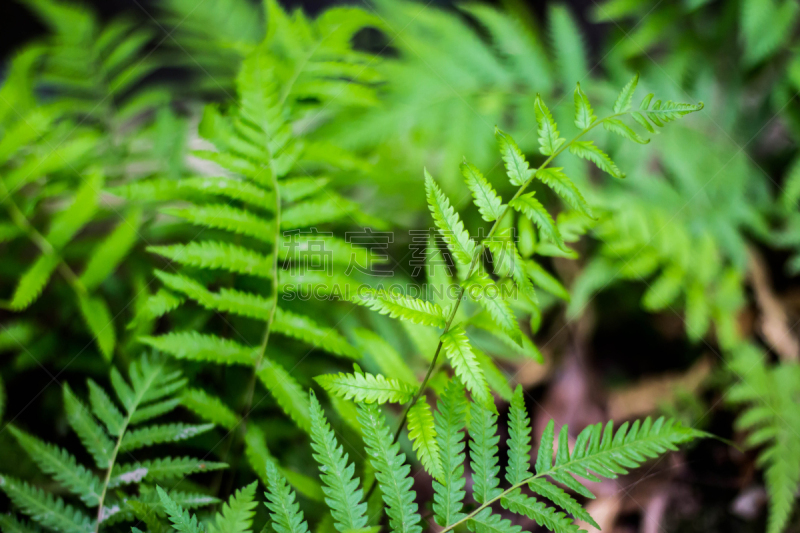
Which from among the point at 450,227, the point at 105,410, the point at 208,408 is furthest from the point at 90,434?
the point at 450,227

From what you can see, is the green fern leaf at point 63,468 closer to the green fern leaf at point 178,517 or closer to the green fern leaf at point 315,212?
the green fern leaf at point 178,517

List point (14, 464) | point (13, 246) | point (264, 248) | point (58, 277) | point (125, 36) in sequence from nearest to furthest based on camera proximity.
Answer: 1. point (14, 464)
2. point (264, 248)
3. point (13, 246)
4. point (58, 277)
5. point (125, 36)

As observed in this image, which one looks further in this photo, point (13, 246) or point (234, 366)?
point (13, 246)

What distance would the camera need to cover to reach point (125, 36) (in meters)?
3.18

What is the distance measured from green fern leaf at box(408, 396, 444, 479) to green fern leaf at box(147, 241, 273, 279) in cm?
56

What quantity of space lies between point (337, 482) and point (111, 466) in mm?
585

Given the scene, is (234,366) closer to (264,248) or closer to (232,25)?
(264,248)

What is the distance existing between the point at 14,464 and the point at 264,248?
95 cm

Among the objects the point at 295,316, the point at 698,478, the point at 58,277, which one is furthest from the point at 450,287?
the point at 58,277

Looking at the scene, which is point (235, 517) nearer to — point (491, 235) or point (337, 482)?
point (337, 482)

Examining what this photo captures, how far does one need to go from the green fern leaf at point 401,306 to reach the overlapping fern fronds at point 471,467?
0.49 feet

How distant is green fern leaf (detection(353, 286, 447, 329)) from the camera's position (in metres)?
0.91

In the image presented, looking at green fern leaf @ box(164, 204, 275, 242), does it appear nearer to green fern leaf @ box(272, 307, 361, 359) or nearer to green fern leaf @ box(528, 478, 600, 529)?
green fern leaf @ box(272, 307, 361, 359)

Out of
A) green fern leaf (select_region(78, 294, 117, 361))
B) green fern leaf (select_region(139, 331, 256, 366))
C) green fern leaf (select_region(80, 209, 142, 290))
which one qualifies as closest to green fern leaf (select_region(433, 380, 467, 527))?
green fern leaf (select_region(139, 331, 256, 366))
